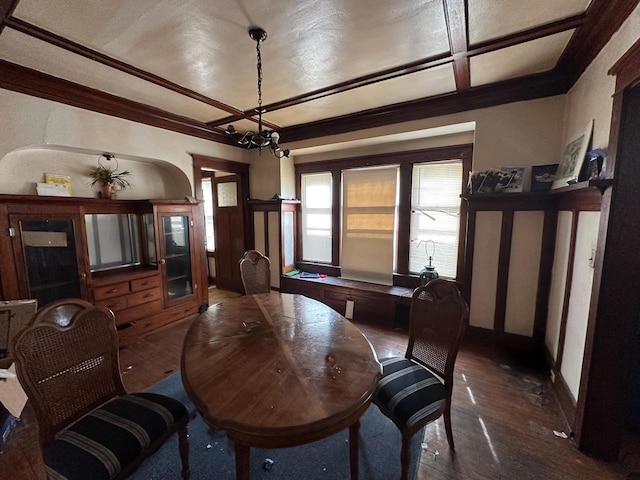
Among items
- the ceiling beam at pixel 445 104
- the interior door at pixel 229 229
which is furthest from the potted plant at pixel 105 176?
the ceiling beam at pixel 445 104

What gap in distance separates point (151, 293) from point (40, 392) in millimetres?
2187

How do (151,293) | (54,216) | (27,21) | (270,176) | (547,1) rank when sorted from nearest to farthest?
(547,1), (27,21), (54,216), (151,293), (270,176)

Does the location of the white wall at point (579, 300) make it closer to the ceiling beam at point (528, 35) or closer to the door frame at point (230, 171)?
the ceiling beam at point (528, 35)

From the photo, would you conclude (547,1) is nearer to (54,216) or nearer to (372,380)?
(372,380)

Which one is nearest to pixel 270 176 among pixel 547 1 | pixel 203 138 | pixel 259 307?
pixel 203 138

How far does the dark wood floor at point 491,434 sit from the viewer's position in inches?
61.4

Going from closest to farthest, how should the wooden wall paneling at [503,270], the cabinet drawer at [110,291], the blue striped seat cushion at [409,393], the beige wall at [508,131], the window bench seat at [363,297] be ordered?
the blue striped seat cushion at [409,393], the beige wall at [508,131], the wooden wall paneling at [503,270], the cabinet drawer at [110,291], the window bench seat at [363,297]

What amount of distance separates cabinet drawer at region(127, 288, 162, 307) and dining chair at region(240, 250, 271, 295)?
1310mm

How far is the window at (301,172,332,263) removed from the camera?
14.0 ft

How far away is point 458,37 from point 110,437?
3072 mm

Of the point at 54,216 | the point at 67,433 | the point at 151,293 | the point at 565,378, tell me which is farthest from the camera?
the point at 151,293

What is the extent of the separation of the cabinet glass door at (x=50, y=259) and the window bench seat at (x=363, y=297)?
2.61m

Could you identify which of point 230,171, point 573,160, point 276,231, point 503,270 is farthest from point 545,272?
point 230,171

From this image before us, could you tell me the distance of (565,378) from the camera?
6.74 feet
